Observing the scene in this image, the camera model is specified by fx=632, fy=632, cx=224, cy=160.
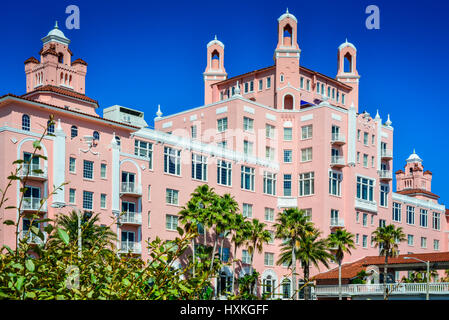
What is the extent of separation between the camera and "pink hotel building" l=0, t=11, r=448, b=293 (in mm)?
61062

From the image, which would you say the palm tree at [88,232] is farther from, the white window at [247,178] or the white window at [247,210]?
the white window at [247,178]

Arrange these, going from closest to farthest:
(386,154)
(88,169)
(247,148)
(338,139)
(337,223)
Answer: (88,169) < (247,148) < (337,223) < (338,139) < (386,154)

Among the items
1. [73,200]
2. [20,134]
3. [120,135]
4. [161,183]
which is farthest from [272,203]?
[20,134]

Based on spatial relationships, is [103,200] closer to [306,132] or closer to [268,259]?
[268,259]

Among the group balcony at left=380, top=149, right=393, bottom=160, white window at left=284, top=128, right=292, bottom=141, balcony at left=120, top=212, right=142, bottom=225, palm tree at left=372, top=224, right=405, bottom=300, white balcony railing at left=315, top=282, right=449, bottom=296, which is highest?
white window at left=284, top=128, right=292, bottom=141

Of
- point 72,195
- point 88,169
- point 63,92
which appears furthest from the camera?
point 63,92

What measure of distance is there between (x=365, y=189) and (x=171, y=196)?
31483 mm

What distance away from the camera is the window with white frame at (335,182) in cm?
8416

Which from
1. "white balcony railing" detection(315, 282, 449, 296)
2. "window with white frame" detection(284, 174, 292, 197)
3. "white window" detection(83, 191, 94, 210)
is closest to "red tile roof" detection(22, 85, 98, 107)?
"white window" detection(83, 191, 94, 210)

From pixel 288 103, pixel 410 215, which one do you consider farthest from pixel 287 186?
pixel 410 215

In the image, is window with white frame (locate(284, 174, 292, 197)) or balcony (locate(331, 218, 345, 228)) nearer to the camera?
balcony (locate(331, 218, 345, 228))

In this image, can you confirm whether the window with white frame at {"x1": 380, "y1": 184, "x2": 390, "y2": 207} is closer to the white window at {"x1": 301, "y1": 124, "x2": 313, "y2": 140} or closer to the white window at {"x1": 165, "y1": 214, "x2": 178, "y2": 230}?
the white window at {"x1": 301, "y1": 124, "x2": 313, "y2": 140}

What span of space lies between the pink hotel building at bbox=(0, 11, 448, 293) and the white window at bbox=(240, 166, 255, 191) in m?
0.14

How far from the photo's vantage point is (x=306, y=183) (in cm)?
8469
